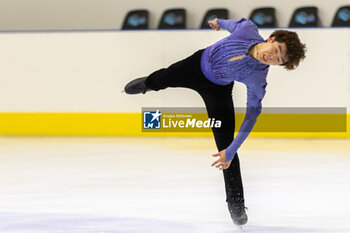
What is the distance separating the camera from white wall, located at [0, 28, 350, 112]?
8.65 meters

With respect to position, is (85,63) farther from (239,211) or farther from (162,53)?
(239,211)

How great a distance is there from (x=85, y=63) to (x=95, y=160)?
2.38 metres

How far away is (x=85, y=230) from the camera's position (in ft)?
13.0

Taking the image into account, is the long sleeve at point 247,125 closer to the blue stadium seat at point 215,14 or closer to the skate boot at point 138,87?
the skate boot at point 138,87

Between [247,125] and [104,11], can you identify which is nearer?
[247,125]

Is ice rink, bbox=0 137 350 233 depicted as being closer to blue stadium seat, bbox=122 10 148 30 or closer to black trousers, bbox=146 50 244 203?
black trousers, bbox=146 50 244 203

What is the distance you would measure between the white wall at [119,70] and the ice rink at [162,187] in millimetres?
609

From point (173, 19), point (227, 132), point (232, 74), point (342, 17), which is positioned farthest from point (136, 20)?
point (232, 74)

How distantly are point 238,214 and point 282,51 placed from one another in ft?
3.48

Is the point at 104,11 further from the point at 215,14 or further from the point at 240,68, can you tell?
the point at 240,68

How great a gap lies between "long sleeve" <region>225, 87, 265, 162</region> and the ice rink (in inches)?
24.2

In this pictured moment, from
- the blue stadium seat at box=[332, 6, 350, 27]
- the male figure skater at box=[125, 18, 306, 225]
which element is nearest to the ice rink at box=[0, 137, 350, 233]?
the male figure skater at box=[125, 18, 306, 225]

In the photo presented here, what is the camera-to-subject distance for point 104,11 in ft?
37.1

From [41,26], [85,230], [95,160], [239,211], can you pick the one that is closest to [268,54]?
[239,211]
